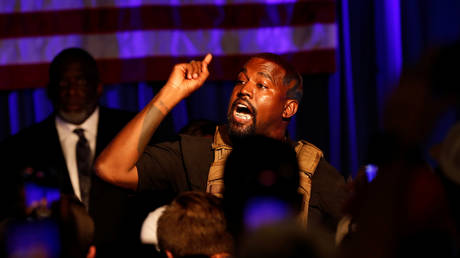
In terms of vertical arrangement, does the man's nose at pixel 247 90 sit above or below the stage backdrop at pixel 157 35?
below

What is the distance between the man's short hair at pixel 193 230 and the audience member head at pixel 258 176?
5 centimetres

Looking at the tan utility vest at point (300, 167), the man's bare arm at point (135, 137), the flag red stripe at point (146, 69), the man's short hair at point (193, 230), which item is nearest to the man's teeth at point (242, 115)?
the tan utility vest at point (300, 167)

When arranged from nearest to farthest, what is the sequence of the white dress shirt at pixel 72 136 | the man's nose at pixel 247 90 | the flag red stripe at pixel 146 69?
the man's nose at pixel 247 90 < the white dress shirt at pixel 72 136 < the flag red stripe at pixel 146 69

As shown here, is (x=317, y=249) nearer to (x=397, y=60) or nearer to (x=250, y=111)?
(x=250, y=111)

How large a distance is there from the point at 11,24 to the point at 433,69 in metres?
3.16

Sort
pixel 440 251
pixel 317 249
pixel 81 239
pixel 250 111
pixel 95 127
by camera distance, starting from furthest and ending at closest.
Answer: pixel 95 127 → pixel 250 111 → pixel 81 239 → pixel 440 251 → pixel 317 249

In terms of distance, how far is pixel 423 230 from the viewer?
1202mm

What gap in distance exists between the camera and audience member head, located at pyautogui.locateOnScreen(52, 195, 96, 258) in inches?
56.1

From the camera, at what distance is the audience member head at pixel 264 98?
2.49m

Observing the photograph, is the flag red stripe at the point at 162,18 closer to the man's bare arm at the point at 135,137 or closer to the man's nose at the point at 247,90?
the man's nose at the point at 247,90

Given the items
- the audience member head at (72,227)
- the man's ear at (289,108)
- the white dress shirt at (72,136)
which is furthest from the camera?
the white dress shirt at (72,136)

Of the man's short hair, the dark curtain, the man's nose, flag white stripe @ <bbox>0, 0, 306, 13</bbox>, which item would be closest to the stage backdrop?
flag white stripe @ <bbox>0, 0, 306, 13</bbox>

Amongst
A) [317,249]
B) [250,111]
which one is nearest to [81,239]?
[317,249]

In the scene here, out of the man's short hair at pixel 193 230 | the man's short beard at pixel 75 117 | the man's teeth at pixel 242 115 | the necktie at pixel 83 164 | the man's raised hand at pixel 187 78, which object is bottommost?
the necktie at pixel 83 164
